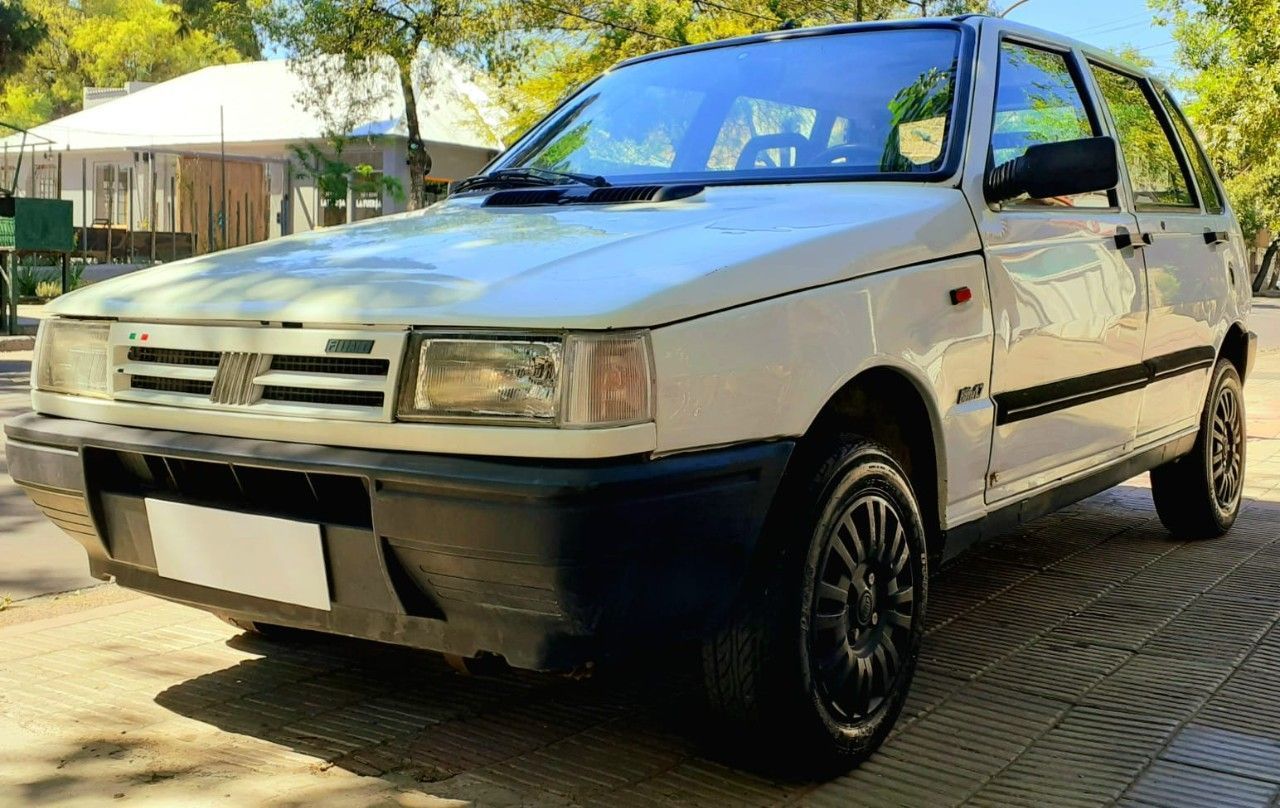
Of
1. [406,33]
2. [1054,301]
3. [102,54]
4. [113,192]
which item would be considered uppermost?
[102,54]

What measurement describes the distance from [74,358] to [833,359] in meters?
1.67

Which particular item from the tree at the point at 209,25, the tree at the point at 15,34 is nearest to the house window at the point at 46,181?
the tree at the point at 15,34

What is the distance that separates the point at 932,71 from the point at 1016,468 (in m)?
1.11

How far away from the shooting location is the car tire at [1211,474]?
533cm

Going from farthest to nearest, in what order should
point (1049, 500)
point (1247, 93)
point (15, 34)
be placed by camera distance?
point (15, 34), point (1247, 93), point (1049, 500)

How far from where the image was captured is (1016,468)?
3.68 metres

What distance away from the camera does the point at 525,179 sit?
3.83 metres

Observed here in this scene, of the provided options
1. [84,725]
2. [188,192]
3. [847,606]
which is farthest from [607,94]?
[188,192]

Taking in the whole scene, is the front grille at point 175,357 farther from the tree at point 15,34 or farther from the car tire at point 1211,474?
the tree at point 15,34

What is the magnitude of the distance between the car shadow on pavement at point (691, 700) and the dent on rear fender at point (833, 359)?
0.56 metres

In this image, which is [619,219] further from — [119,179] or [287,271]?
[119,179]

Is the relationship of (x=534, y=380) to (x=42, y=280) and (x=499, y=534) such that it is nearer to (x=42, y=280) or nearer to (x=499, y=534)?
(x=499, y=534)

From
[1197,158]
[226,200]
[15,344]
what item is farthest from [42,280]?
[1197,158]

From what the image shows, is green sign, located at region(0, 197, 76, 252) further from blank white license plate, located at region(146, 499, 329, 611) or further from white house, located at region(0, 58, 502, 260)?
white house, located at region(0, 58, 502, 260)
